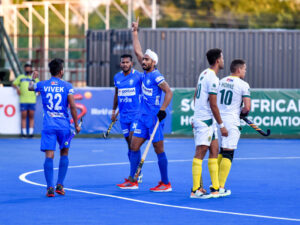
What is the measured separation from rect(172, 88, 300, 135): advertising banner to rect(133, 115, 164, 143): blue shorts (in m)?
12.0

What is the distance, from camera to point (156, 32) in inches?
1203

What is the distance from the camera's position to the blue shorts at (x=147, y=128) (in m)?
→ 11.1

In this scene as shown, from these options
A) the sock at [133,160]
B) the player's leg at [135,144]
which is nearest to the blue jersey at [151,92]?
the player's leg at [135,144]

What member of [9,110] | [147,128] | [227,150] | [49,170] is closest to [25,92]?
[9,110]

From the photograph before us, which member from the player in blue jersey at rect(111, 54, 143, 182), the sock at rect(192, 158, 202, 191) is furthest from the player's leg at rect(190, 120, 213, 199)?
the player in blue jersey at rect(111, 54, 143, 182)

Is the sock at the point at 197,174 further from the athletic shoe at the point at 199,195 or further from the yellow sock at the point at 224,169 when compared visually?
the yellow sock at the point at 224,169

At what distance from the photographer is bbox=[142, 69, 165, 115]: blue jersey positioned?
11102mm

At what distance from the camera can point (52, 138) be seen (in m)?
10.5

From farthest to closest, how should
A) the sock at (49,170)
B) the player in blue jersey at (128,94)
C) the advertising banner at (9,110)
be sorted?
the advertising banner at (9,110) → the player in blue jersey at (128,94) → the sock at (49,170)

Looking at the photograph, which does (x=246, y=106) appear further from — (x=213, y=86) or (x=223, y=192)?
(x=223, y=192)

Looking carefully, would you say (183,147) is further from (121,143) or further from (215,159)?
(215,159)

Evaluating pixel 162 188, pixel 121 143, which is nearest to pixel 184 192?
pixel 162 188

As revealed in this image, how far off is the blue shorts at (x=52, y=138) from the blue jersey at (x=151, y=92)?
135cm

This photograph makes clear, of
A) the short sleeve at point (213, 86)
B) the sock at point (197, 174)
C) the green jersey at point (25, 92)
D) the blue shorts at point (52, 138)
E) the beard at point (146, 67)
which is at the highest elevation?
the beard at point (146, 67)
